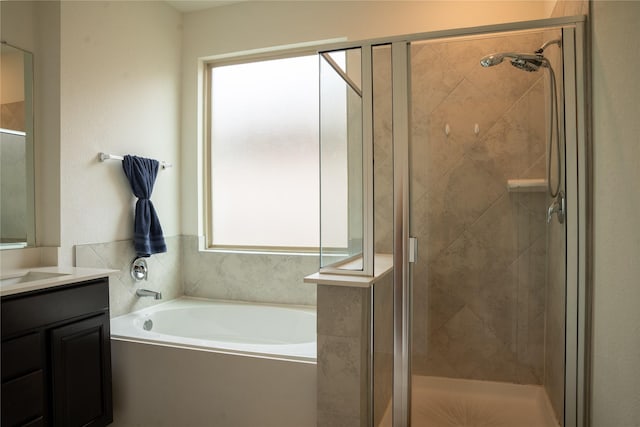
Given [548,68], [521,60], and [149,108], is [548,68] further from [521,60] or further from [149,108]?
[149,108]

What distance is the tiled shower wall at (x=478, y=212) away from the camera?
168 centimetres

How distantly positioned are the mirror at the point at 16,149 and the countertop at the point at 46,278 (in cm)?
20

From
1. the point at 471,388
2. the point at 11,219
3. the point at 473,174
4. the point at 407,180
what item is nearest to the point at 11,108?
the point at 11,219

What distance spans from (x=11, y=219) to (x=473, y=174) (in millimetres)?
2409

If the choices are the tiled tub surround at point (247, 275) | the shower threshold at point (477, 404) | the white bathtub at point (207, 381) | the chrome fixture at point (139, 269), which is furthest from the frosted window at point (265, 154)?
the shower threshold at point (477, 404)

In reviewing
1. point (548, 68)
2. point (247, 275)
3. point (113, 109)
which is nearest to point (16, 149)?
point (113, 109)

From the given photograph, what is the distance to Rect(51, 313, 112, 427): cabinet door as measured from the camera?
1856 mm

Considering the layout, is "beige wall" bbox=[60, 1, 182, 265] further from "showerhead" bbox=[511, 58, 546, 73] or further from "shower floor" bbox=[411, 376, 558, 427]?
"showerhead" bbox=[511, 58, 546, 73]

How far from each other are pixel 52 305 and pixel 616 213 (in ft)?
7.69

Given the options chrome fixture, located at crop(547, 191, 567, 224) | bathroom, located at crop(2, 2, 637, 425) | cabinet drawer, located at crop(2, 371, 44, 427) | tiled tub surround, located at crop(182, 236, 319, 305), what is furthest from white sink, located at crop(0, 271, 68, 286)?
chrome fixture, located at crop(547, 191, 567, 224)

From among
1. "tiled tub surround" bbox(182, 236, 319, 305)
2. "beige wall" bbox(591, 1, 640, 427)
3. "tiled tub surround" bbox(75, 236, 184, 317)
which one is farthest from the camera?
"tiled tub surround" bbox(182, 236, 319, 305)

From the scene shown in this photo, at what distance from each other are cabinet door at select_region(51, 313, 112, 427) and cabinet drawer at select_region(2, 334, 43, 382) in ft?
0.23

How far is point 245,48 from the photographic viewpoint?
3.13 metres

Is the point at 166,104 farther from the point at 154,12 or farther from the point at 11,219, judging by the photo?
the point at 11,219
